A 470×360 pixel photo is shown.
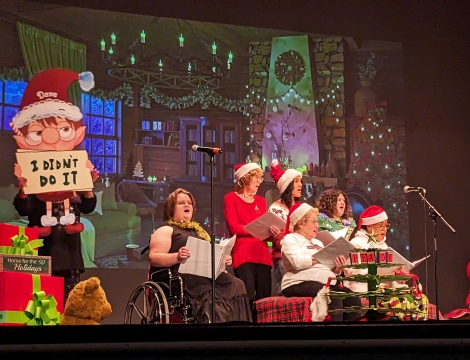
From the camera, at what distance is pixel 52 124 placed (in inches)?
197

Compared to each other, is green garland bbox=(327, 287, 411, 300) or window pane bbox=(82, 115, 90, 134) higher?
window pane bbox=(82, 115, 90, 134)

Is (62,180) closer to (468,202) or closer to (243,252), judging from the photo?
(243,252)

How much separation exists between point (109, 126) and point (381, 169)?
2.15m

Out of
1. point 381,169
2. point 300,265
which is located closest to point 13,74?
point 300,265

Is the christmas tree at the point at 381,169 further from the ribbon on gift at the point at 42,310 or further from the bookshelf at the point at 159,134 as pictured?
the ribbon on gift at the point at 42,310

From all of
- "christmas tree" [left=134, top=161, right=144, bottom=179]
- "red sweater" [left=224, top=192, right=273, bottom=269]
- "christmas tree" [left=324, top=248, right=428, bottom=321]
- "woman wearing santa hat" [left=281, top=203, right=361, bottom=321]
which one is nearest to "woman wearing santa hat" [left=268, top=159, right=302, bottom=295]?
"red sweater" [left=224, top=192, right=273, bottom=269]

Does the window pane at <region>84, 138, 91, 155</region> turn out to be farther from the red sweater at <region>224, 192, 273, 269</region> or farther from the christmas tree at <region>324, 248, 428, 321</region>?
the christmas tree at <region>324, 248, 428, 321</region>

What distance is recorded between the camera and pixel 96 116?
5.19 meters

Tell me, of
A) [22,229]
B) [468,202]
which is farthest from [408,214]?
[22,229]

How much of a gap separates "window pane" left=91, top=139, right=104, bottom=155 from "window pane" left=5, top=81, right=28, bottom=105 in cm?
58

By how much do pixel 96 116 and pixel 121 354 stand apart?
12.4 ft

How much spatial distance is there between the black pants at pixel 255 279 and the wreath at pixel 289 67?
1.82 m

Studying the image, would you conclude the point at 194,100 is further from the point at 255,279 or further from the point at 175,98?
the point at 255,279

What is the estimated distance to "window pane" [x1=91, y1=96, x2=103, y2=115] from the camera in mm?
5180
